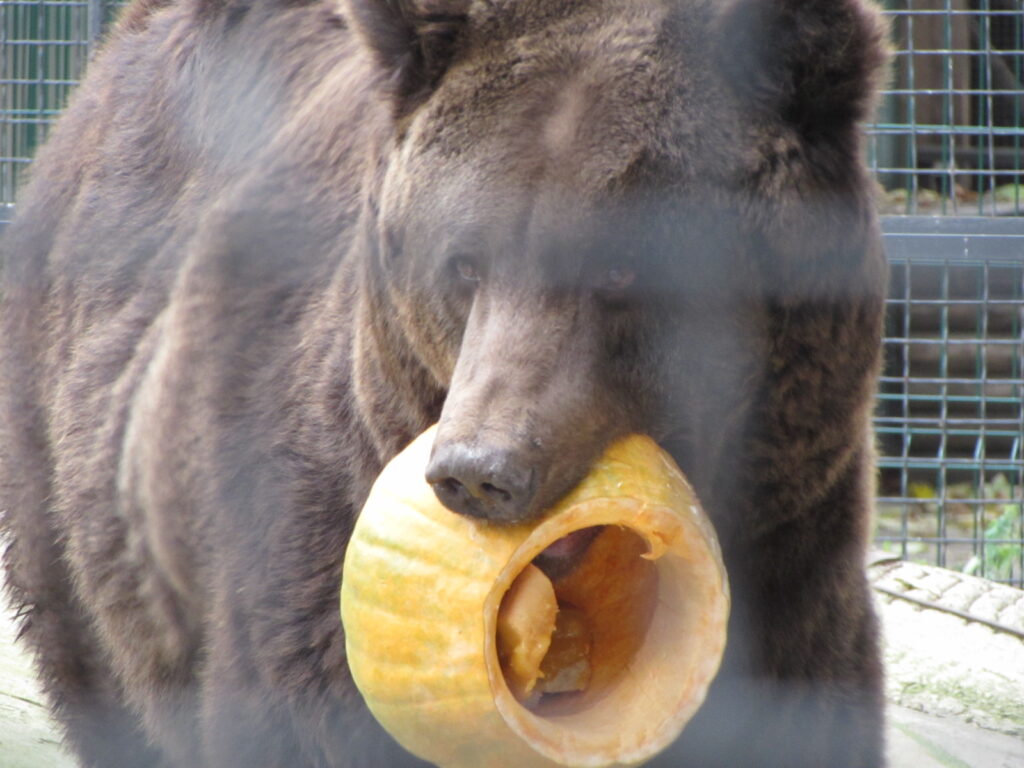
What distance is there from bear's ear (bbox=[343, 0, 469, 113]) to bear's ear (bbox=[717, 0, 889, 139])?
46 centimetres

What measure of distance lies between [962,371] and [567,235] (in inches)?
285

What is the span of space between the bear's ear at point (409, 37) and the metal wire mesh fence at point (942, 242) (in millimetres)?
3167

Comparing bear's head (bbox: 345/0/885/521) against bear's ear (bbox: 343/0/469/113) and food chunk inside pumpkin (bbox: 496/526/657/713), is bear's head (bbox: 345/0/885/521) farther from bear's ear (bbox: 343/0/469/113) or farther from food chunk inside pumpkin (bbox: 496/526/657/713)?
food chunk inside pumpkin (bbox: 496/526/657/713)

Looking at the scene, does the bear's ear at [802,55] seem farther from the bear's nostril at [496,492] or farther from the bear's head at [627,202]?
the bear's nostril at [496,492]

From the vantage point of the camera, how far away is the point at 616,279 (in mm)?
2215

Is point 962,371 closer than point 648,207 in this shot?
No

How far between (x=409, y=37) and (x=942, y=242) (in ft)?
11.0

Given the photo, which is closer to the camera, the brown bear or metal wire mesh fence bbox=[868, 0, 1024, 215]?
the brown bear

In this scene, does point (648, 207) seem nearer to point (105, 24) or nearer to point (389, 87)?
point (389, 87)

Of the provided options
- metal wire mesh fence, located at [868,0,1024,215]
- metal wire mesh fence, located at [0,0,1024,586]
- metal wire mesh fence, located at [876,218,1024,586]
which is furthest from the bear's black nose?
metal wire mesh fence, located at [868,0,1024,215]

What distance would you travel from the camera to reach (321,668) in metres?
2.59

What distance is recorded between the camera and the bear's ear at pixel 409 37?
7.94 ft

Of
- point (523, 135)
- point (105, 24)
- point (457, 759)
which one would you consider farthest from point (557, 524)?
point (105, 24)

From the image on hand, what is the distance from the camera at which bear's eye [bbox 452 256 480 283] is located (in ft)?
7.52
